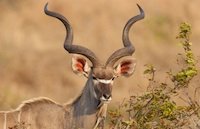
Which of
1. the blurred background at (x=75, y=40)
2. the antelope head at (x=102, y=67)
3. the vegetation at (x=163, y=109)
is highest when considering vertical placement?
the blurred background at (x=75, y=40)

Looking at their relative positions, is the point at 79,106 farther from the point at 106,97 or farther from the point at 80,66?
the point at 106,97

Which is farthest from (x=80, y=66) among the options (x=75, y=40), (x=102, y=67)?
(x=75, y=40)

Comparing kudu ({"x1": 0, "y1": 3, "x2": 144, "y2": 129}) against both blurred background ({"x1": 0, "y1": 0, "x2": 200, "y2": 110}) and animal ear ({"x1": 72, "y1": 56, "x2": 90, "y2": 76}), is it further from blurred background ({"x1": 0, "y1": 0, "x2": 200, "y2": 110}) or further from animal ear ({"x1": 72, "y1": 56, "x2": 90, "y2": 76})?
blurred background ({"x1": 0, "y1": 0, "x2": 200, "y2": 110})

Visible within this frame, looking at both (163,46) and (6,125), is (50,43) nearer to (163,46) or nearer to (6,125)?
(163,46)

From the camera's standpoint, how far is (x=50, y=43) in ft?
63.4

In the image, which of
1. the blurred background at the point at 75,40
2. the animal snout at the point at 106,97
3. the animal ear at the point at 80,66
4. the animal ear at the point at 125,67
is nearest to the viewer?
the animal snout at the point at 106,97

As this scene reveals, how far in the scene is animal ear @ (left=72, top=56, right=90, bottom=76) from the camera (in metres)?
9.26

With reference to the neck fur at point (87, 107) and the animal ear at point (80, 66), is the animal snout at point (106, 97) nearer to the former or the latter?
the neck fur at point (87, 107)

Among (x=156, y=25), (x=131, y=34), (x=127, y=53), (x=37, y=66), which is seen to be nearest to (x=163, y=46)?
(x=131, y=34)

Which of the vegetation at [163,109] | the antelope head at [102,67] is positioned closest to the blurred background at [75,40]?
the antelope head at [102,67]

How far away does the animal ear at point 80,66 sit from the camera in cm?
926

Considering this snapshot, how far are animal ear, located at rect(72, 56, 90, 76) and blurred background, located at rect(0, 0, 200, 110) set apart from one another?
9.42 ft

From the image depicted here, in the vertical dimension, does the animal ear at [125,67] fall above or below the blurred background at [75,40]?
below

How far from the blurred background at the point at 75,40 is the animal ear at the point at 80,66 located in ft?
9.42
